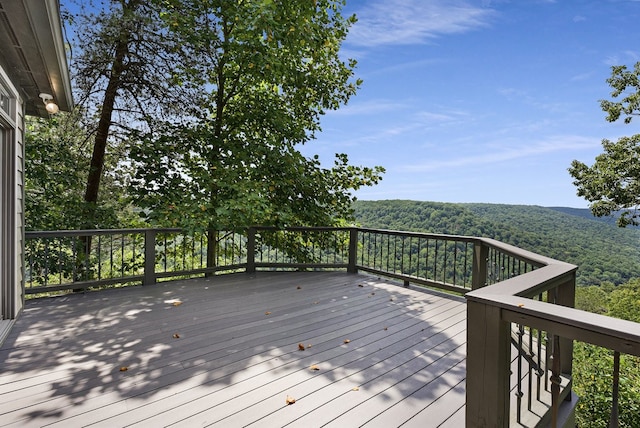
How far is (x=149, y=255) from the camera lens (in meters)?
4.98

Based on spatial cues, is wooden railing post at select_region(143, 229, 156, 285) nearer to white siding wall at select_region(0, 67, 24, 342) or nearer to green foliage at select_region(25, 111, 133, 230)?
white siding wall at select_region(0, 67, 24, 342)

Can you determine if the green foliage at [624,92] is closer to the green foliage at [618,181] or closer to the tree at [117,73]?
the green foliage at [618,181]

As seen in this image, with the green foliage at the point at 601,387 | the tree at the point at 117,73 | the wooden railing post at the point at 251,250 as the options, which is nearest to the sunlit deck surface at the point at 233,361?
the wooden railing post at the point at 251,250

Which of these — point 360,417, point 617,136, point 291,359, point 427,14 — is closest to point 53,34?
point 291,359

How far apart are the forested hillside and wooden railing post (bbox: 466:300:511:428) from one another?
9.74 meters

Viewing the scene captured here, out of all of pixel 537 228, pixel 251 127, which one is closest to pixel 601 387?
pixel 251 127

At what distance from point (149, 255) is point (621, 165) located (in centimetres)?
1771

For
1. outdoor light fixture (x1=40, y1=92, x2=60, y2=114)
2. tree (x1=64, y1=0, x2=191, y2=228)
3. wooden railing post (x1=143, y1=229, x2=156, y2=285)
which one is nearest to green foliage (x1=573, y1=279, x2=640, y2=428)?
wooden railing post (x1=143, y1=229, x2=156, y2=285)

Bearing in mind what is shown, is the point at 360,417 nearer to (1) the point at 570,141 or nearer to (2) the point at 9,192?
(2) the point at 9,192

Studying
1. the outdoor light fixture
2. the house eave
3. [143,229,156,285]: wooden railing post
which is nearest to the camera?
the house eave

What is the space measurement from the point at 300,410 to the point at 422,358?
123cm

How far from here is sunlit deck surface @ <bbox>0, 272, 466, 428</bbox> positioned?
1.97 meters

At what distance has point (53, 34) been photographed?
8.41 ft

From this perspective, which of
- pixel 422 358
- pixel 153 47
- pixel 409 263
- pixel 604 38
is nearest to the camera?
pixel 422 358
